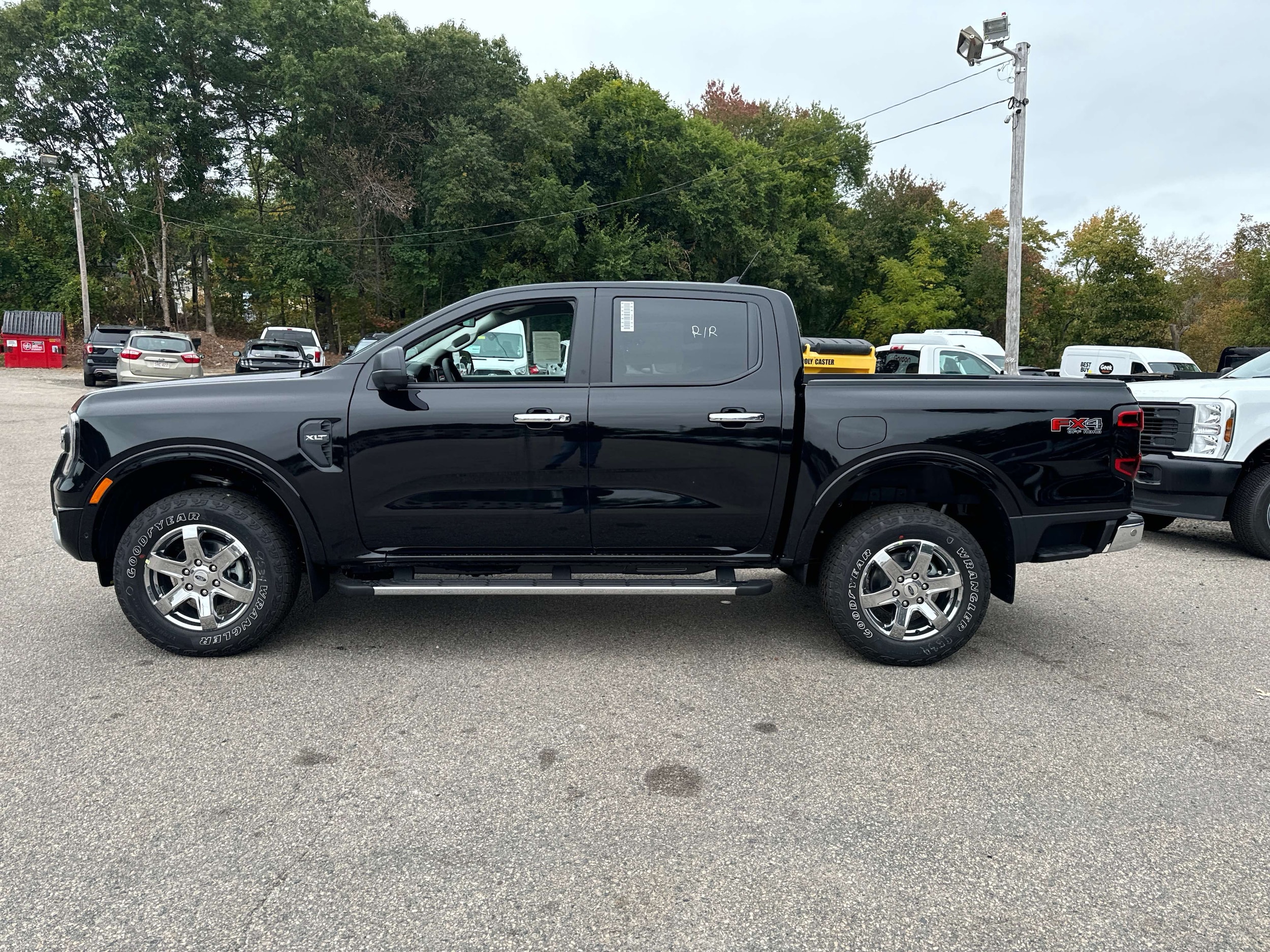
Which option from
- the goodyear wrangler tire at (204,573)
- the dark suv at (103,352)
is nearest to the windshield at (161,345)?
the dark suv at (103,352)

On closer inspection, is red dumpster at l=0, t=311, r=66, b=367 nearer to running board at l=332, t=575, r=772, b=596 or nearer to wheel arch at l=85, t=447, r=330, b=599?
wheel arch at l=85, t=447, r=330, b=599

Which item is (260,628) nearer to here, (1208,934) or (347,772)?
(347,772)

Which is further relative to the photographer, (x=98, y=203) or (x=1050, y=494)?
(x=98, y=203)

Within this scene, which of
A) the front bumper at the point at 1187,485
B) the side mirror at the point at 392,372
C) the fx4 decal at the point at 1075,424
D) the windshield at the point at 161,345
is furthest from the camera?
the windshield at the point at 161,345

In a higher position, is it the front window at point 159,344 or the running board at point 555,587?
the front window at point 159,344

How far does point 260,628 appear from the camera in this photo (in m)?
4.44

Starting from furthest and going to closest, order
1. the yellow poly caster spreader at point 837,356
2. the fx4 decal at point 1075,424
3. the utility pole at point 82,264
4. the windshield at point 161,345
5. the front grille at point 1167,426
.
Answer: the utility pole at point 82,264, the windshield at point 161,345, the yellow poly caster spreader at point 837,356, the front grille at point 1167,426, the fx4 decal at point 1075,424

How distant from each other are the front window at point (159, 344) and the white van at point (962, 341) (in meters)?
16.0

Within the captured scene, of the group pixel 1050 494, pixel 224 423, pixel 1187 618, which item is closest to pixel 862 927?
pixel 1050 494

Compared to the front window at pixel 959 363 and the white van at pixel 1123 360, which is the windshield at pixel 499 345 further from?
the white van at pixel 1123 360

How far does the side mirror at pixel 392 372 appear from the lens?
425 cm

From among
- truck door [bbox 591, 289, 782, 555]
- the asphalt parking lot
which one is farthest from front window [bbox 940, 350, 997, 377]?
truck door [bbox 591, 289, 782, 555]

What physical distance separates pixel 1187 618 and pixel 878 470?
258cm

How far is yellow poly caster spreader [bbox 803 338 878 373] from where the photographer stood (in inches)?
580
